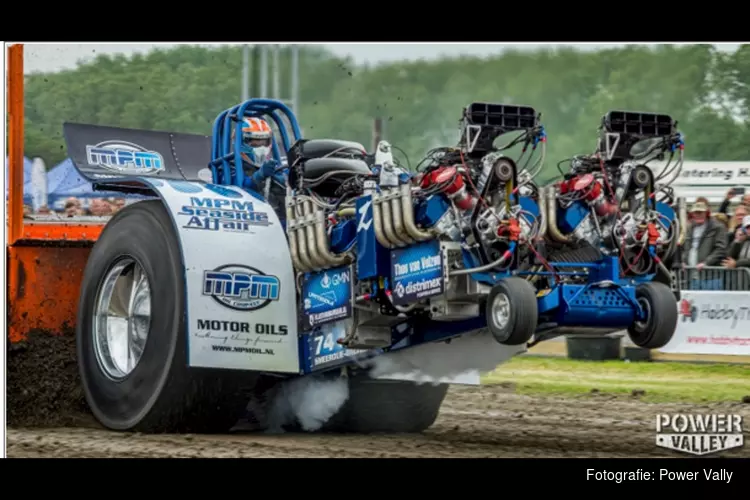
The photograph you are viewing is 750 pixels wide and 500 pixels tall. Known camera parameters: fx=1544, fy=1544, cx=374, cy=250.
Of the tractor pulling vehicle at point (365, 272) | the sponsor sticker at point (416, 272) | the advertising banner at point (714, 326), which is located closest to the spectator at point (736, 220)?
the advertising banner at point (714, 326)

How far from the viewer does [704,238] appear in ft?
43.8

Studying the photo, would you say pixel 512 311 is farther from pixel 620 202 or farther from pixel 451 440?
pixel 451 440

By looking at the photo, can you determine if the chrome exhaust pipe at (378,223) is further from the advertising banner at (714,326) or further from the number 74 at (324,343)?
the advertising banner at (714,326)

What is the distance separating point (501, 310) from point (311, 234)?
1675 mm

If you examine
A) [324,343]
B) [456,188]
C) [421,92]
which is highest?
[421,92]

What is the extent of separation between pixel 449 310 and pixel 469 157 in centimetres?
90

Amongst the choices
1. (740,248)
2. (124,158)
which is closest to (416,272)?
(124,158)

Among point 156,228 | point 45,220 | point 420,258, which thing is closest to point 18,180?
point 45,220

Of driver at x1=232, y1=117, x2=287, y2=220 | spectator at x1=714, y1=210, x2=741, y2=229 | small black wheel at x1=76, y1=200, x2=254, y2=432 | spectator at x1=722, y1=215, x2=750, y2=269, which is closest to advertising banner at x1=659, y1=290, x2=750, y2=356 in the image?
spectator at x1=722, y1=215, x2=750, y2=269

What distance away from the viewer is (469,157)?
29.3 feet

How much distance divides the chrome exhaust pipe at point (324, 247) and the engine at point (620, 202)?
52.8 inches

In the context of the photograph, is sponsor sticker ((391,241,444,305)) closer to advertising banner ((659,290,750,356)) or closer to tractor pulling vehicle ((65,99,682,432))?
tractor pulling vehicle ((65,99,682,432))

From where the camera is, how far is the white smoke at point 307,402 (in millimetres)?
10430

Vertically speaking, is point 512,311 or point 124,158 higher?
point 124,158
